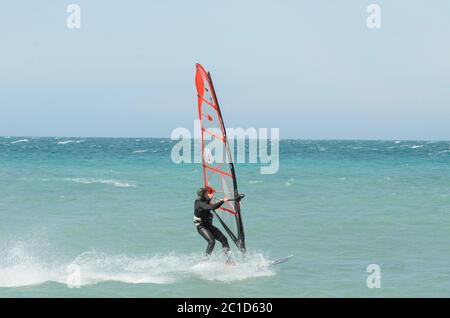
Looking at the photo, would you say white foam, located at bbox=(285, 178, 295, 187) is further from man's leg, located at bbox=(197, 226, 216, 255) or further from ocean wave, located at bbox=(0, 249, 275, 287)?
man's leg, located at bbox=(197, 226, 216, 255)

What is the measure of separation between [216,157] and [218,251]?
9.07ft

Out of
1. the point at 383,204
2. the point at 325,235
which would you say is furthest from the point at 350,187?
the point at 325,235

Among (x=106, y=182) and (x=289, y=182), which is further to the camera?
(x=289, y=182)

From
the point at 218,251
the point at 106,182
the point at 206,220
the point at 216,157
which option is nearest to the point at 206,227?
the point at 206,220

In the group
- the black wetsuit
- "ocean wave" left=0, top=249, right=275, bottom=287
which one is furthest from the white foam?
the black wetsuit

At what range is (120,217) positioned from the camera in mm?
17266

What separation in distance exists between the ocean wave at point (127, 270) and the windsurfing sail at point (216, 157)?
0.54 meters

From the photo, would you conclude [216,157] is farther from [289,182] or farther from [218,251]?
[289,182]

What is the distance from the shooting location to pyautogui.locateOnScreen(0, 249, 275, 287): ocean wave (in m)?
10.0

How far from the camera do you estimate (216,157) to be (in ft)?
34.5

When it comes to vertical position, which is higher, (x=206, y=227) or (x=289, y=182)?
(x=206, y=227)

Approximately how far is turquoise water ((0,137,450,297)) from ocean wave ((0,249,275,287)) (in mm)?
22
